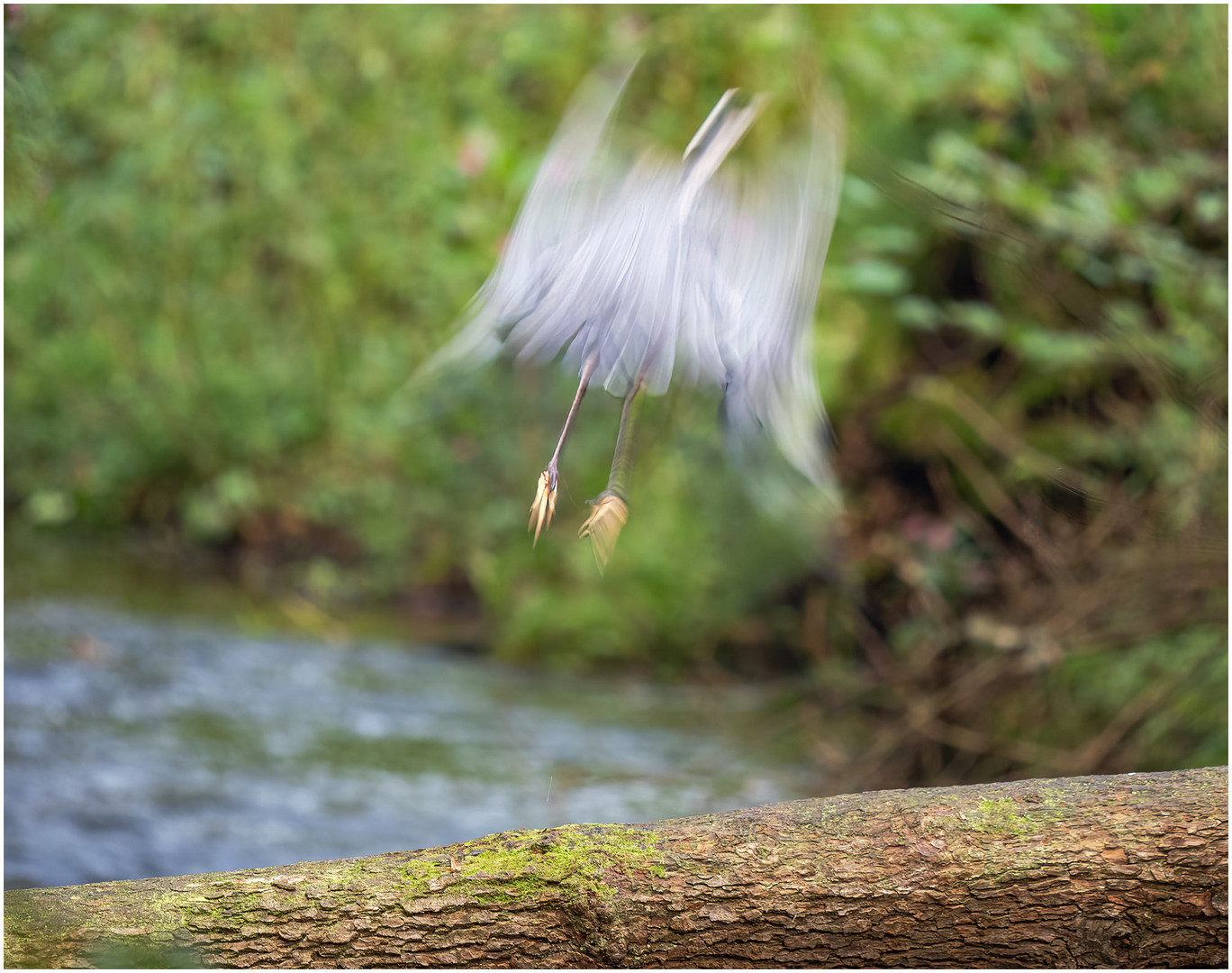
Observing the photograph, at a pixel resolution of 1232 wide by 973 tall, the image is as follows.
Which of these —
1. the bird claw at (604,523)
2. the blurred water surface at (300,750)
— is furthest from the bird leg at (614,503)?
the blurred water surface at (300,750)

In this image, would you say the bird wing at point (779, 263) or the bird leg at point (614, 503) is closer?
the bird leg at point (614, 503)

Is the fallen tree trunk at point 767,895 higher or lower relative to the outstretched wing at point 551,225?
lower

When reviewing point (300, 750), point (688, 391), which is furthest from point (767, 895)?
point (300, 750)

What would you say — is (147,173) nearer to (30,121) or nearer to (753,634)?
(753,634)

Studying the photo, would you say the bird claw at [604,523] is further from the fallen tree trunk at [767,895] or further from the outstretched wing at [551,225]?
the fallen tree trunk at [767,895]

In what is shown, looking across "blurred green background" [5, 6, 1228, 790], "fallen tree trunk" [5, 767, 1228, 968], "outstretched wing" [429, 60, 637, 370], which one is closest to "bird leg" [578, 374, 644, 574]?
"blurred green background" [5, 6, 1228, 790]

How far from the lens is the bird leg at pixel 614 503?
32.3 inches

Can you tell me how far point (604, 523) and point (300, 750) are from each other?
12.7 feet

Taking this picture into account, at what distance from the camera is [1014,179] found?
2.75m

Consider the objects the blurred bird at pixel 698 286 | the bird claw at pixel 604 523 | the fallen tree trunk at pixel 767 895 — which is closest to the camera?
the bird claw at pixel 604 523

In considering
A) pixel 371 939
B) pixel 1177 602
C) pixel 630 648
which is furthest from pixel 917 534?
pixel 371 939

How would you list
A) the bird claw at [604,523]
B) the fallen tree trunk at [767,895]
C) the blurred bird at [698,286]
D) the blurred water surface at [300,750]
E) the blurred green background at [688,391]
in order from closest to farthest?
the bird claw at [604,523], the blurred bird at [698,286], the fallen tree trunk at [767,895], the blurred green background at [688,391], the blurred water surface at [300,750]

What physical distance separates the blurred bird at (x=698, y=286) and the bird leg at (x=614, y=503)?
0.06m

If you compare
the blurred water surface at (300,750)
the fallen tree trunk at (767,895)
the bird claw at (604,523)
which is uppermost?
the blurred water surface at (300,750)
